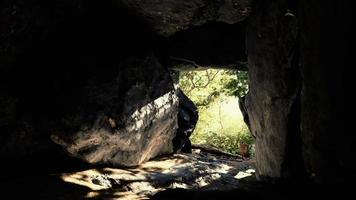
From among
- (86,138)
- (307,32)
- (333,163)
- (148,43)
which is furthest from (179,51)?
(333,163)

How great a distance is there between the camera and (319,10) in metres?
4.50

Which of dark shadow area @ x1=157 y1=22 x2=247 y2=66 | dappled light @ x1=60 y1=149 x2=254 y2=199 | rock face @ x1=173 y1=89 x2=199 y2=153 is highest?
dark shadow area @ x1=157 y1=22 x2=247 y2=66

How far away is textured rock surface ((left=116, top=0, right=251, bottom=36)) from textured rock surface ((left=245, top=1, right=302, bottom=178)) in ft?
1.43

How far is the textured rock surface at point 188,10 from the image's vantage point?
25.6ft

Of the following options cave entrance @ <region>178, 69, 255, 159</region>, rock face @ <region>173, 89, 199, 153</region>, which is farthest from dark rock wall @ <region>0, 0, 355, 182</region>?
cave entrance @ <region>178, 69, 255, 159</region>

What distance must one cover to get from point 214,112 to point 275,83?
17.8 meters

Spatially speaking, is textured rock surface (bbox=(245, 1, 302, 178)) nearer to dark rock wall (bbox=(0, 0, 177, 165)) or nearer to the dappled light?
the dappled light

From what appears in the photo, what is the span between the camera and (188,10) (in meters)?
8.05

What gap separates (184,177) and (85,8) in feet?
18.2

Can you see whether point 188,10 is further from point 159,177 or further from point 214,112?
point 214,112

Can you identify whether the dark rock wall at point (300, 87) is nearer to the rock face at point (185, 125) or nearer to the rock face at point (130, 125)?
the rock face at point (130, 125)

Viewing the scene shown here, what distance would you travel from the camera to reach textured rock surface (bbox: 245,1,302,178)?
6.48 meters

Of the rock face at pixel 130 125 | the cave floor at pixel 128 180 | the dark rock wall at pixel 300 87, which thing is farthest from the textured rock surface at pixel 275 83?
the rock face at pixel 130 125

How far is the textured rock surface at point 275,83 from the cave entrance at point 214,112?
40.4 feet
